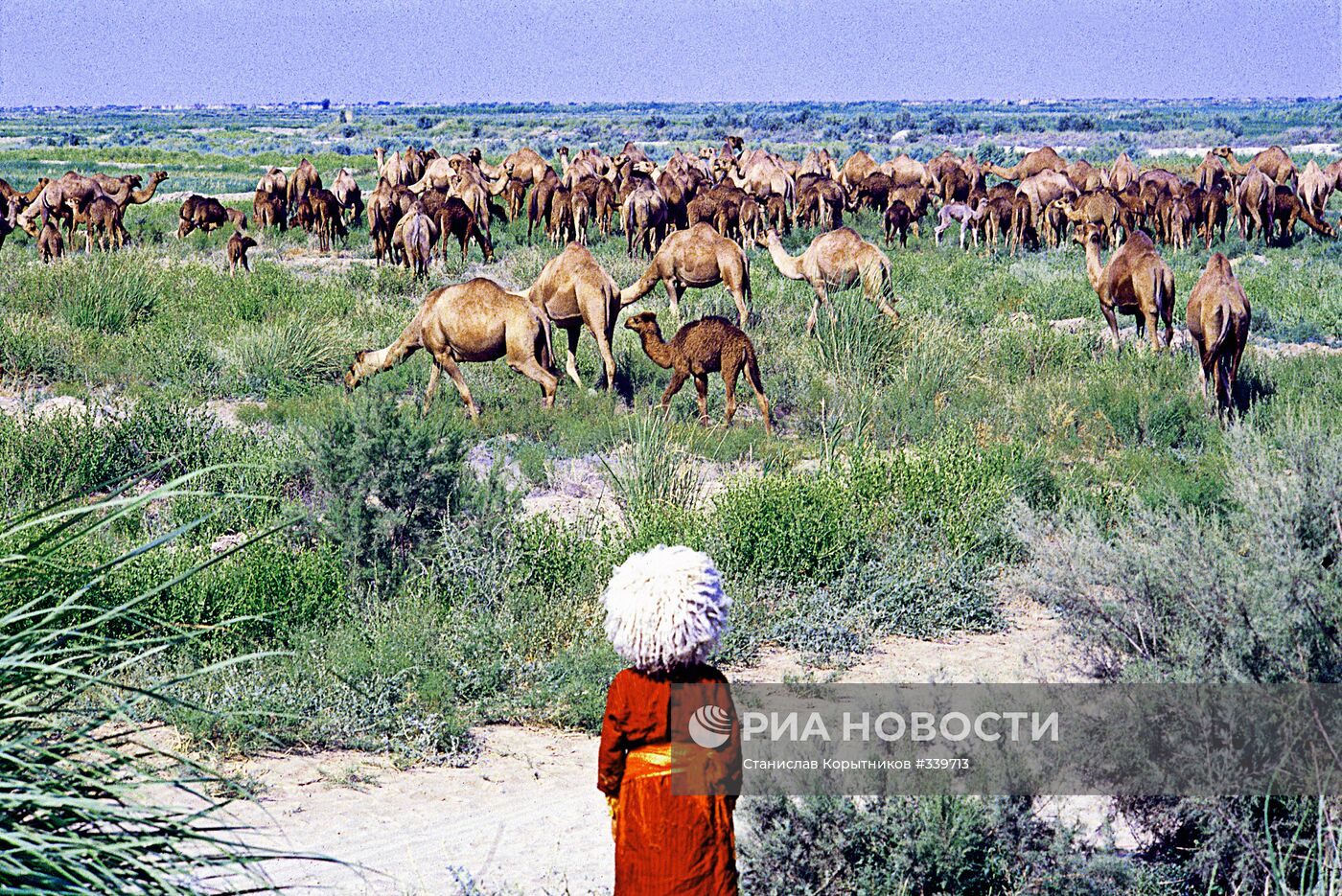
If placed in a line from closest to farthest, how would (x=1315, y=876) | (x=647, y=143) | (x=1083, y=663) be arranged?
1. (x=1315, y=876)
2. (x=1083, y=663)
3. (x=647, y=143)

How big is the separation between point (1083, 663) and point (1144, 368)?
8.59 m

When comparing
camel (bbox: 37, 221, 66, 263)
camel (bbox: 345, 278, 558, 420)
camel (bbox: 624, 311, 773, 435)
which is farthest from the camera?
camel (bbox: 37, 221, 66, 263)

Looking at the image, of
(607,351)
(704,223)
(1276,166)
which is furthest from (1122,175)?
(607,351)

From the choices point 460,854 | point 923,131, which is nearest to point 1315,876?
point 460,854

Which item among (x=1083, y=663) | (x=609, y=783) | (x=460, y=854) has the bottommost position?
(x=460, y=854)

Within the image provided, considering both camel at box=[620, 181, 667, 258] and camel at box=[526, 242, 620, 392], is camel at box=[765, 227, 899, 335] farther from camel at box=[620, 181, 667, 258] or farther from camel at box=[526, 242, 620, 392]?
camel at box=[620, 181, 667, 258]

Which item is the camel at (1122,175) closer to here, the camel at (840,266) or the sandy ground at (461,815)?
the camel at (840,266)

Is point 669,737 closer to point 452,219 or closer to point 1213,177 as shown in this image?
point 452,219

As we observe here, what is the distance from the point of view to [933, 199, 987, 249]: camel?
2842cm

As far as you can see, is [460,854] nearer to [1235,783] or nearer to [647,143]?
[1235,783]

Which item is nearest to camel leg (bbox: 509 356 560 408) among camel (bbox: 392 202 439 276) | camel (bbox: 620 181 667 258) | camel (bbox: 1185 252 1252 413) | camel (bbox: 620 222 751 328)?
camel (bbox: 620 222 751 328)

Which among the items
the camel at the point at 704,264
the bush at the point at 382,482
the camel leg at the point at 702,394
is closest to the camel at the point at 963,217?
the camel at the point at 704,264

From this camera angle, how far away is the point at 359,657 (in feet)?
23.7

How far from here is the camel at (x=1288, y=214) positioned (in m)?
28.7
